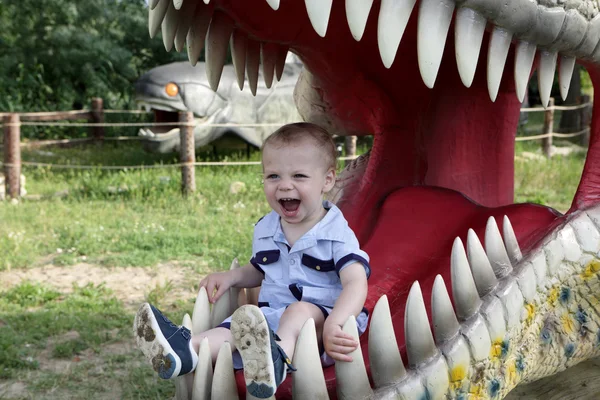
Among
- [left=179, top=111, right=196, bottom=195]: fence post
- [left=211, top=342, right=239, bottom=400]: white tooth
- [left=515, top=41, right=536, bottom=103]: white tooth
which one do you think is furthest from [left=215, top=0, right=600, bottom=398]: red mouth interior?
[left=179, top=111, right=196, bottom=195]: fence post

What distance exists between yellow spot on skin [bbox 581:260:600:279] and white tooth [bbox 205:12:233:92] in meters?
1.11

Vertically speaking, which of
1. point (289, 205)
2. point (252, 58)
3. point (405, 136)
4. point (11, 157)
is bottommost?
point (11, 157)

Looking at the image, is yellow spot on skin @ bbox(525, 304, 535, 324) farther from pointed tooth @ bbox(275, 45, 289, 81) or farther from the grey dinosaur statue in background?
the grey dinosaur statue in background

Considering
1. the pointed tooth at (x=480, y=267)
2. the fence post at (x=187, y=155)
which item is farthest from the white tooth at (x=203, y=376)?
the fence post at (x=187, y=155)

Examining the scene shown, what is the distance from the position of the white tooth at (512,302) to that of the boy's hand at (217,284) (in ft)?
2.57

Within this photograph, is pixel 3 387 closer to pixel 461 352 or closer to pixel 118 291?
pixel 118 291

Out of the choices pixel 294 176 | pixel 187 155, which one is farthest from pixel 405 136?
pixel 187 155

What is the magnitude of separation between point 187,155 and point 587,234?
23.6 feet

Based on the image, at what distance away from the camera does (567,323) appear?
192 cm

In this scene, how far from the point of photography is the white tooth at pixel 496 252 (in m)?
1.78

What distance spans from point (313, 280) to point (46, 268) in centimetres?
375

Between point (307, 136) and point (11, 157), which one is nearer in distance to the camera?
point (307, 136)

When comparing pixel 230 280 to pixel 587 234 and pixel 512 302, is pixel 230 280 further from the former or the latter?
pixel 587 234

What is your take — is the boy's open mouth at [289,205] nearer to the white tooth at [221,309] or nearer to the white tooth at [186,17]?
the white tooth at [221,309]
